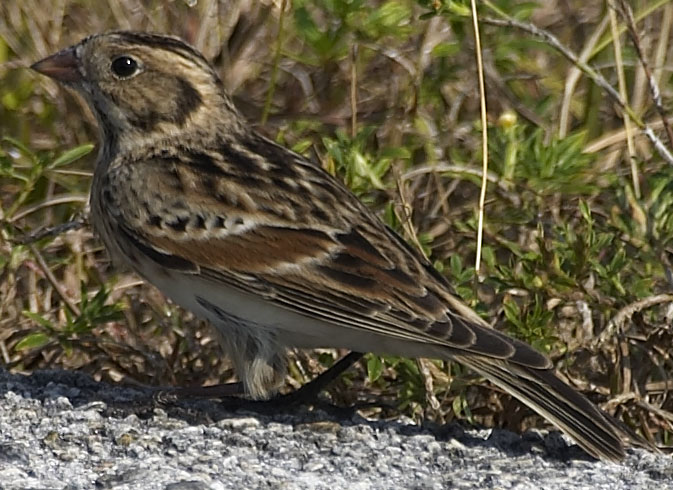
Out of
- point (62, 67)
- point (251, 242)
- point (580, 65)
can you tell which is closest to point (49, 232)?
point (62, 67)

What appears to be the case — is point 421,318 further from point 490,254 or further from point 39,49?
point 39,49

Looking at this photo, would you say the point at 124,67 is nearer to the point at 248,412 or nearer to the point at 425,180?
the point at 248,412

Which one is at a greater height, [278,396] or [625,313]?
[625,313]

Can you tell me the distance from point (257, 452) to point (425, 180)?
7.73 feet

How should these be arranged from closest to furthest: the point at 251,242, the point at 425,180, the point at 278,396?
the point at 251,242
the point at 278,396
the point at 425,180

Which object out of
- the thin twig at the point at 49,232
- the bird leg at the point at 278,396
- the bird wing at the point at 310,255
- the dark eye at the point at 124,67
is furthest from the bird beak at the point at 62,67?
the bird leg at the point at 278,396

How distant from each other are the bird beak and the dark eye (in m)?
0.13

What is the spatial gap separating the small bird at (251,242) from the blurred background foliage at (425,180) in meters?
0.35

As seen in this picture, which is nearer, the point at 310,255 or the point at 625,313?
the point at 310,255

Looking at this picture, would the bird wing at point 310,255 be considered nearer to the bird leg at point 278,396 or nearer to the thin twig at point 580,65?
the bird leg at point 278,396

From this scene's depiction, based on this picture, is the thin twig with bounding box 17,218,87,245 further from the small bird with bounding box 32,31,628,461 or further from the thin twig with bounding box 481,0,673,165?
the thin twig with bounding box 481,0,673,165

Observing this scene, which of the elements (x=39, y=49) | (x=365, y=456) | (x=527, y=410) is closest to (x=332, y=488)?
(x=365, y=456)

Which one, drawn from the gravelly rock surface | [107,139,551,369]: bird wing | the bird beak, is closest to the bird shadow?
the gravelly rock surface

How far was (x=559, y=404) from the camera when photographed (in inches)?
173
